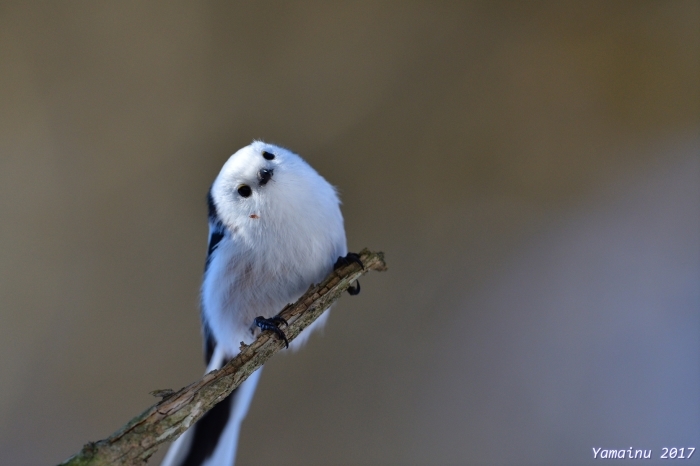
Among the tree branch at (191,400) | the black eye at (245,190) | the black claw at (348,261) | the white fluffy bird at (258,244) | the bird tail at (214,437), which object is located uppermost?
the black eye at (245,190)

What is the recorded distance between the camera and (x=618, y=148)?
1.26 m

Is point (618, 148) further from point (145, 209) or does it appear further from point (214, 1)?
point (145, 209)

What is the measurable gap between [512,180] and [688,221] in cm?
47

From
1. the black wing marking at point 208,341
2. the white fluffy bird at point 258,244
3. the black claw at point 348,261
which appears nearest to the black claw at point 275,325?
the white fluffy bird at point 258,244

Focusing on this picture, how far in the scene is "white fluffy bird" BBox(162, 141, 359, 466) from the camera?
2.80 ft

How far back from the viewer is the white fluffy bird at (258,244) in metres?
0.85

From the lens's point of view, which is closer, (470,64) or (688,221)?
(688,221)

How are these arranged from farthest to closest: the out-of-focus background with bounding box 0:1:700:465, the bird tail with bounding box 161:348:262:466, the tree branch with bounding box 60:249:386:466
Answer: the out-of-focus background with bounding box 0:1:700:465 < the bird tail with bounding box 161:348:262:466 < the tree branch with bounding box 60:249:386:466

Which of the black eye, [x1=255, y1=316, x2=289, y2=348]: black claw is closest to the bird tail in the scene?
[x1=255, y1=316, x2=289, y2=348]: black claw

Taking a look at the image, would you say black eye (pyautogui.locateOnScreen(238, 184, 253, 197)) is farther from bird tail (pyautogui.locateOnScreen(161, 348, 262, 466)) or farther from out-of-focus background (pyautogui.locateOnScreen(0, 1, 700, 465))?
out-of-focus background (pyautogui.locateOnScreen(0, 1, 700, 465))

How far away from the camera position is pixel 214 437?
103cm

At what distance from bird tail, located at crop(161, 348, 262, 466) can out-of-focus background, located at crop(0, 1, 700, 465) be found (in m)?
0.26

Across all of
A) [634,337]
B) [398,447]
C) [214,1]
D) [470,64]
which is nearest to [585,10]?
[470,64]

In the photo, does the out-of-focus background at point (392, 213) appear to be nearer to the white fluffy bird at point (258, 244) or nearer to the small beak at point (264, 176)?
the white fluffy bird at point (258, 244)
